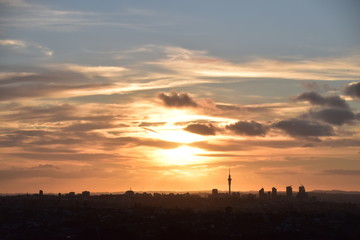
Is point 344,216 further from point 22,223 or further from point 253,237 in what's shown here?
point 22,223

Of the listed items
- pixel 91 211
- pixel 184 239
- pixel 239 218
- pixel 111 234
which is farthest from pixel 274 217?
pixel 91 211

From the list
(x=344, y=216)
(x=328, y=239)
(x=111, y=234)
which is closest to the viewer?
(x=328, y=239)

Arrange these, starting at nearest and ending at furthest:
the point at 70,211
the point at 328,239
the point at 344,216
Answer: the point at 328,239 → the point at 344,216 → the point at 70,211

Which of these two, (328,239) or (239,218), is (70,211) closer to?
(239,218)

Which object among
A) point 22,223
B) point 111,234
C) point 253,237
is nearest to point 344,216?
point 253,237

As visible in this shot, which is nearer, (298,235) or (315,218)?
(298,235)

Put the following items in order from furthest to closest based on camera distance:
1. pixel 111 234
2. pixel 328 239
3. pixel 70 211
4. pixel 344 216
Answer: pixel 70 211 < pixel 344 216 < pixel 111 234 < pixel 328 239

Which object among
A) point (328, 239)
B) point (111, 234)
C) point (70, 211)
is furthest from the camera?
point (70, 211)

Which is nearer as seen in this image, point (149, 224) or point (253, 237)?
point (253, 237)

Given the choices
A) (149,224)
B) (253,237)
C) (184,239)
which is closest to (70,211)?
(149,224)
